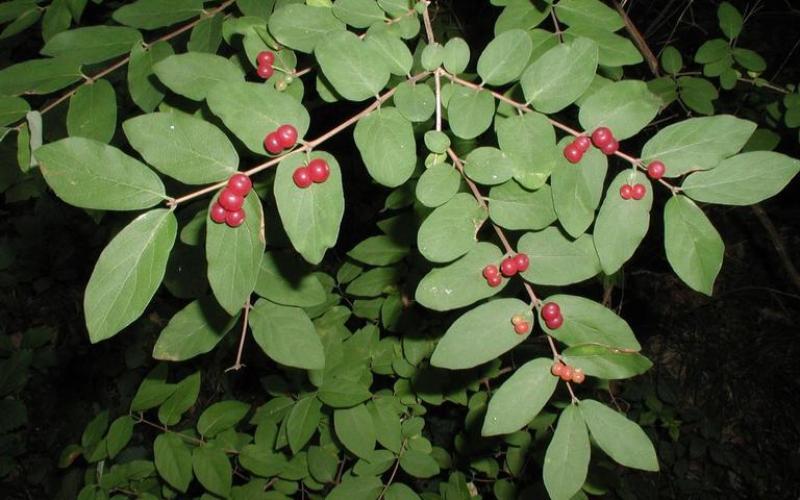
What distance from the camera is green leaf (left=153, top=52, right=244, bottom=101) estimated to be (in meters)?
1.23

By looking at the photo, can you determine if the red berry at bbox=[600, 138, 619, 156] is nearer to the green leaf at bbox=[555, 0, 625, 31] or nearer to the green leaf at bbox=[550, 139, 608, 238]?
the green leaf at bbox=[550, 139, 608, 238]

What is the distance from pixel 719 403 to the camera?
5.02m

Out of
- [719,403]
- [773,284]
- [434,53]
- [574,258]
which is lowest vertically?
[719,403]

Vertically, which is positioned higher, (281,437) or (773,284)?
(281,437)

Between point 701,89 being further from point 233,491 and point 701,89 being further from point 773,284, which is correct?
point 773,284

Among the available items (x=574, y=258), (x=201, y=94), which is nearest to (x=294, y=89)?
(x=201, y=94)

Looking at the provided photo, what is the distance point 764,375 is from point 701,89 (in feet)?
12.1

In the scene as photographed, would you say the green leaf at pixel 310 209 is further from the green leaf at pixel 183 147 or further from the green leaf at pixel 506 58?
the green leaf at pixel 506 58

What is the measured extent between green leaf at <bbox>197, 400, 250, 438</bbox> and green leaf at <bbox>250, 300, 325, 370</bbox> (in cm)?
90

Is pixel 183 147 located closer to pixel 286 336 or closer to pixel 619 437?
pixel 286 336

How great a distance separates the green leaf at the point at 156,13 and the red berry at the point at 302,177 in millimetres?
784

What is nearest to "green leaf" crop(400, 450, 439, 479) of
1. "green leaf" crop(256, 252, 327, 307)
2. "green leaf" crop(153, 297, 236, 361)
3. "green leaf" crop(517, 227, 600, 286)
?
"green leaf" crop(256, 252, 327, 307)

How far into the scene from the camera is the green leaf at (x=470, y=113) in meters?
1.21

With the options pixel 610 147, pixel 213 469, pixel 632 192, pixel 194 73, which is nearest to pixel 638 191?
pixel 632 192
